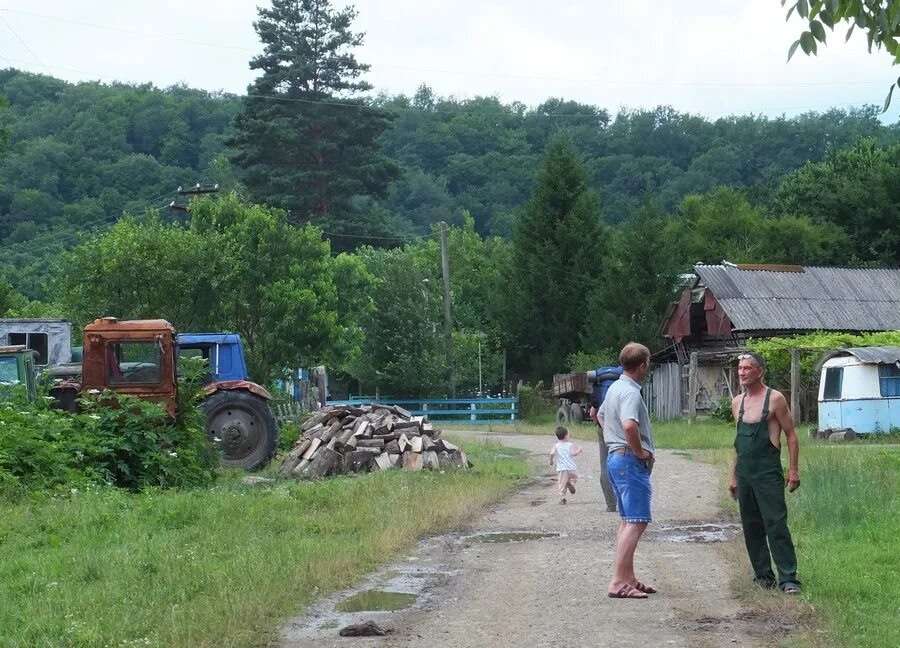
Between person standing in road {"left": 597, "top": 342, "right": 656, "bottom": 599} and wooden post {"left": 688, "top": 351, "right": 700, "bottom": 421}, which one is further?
wooden post {"left": 688, "top": 351, "right": 700, "bottom": 421}

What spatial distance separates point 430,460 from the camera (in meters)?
→ 20.5

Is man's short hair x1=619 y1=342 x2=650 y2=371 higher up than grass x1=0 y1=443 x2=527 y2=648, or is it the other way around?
man's short hair x1=619 y1=342 x2=650 y2=371

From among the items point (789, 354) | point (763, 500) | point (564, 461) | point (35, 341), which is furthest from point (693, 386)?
point (763, 500)

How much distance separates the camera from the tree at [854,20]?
6402 mm

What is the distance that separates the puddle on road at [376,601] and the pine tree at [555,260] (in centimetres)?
4584

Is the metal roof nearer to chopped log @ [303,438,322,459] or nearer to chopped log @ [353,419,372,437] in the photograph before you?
chopped log @ [353,419,372,437]

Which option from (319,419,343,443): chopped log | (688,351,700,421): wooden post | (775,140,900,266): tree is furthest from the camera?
(775,140,900,266): tree

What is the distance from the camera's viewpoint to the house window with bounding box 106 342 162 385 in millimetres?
19922

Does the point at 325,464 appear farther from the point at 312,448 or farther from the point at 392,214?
the point at 392,214

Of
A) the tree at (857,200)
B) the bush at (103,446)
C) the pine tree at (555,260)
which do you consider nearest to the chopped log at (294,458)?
the bush at (103,446)

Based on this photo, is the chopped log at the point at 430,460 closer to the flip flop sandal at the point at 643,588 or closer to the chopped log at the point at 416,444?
the chopped log at the point at 416,444

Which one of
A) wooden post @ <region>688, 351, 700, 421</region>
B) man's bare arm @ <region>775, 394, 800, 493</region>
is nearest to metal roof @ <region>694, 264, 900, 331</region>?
wooden post @ <region>688, 351, 700, 421</region>

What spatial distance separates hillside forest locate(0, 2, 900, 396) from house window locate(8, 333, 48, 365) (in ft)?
14.4

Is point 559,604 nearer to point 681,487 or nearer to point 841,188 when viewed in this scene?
point 681,487
